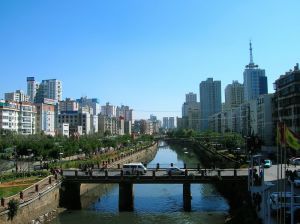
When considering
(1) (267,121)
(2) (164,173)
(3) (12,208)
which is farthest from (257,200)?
(1) (267,121)

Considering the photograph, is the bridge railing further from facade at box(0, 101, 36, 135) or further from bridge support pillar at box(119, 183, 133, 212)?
facade at box(0, 101, 36, 135)

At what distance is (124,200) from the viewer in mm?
50094

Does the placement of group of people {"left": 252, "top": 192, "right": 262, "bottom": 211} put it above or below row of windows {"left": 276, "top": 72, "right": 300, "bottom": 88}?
below

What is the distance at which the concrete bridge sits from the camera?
164 feet


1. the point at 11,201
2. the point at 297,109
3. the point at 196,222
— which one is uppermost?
the point at 297,109

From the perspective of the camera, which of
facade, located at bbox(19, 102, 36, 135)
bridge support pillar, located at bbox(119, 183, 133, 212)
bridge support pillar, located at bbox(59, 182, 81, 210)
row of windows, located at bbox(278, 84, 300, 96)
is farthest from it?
facade, located at bbox(19, 102, 36, 135)

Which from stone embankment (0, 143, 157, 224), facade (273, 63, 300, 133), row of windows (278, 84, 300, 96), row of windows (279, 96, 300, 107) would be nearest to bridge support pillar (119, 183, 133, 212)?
stone embankment (0, 143, 157, 224)

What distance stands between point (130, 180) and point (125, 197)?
2026 mm

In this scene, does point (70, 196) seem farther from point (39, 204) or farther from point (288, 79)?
point (288, 79)

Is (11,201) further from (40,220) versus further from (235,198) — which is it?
(235,198)

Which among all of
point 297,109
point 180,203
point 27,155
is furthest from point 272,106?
point 180,203

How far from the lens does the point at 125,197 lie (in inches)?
1982

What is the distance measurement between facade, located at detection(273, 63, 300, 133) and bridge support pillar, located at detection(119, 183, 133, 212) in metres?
43.4

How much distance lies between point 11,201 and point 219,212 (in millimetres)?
22142
